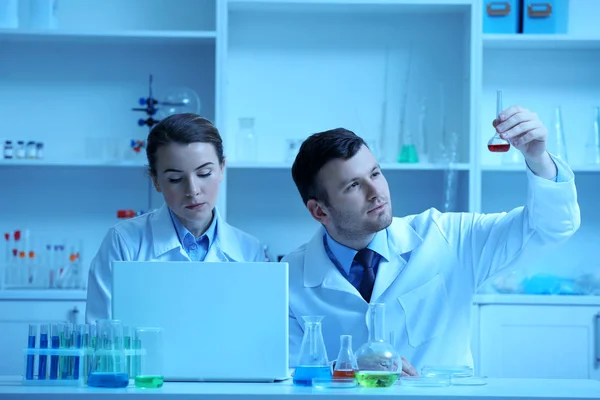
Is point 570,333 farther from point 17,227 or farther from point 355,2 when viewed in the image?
point 17,227

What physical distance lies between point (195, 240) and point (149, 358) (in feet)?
2.72

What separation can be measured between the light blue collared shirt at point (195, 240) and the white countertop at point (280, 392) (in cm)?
80

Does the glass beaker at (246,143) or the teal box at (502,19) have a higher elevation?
the teal box at (502,19)

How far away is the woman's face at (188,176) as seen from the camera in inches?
86.3

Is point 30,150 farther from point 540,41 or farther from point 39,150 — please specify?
point 540,41

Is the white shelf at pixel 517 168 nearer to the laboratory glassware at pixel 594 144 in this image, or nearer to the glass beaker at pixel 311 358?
the laboratory glassware at pixel 594 144

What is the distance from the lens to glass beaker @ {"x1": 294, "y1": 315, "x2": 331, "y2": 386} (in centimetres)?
155

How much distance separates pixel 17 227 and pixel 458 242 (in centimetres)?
219

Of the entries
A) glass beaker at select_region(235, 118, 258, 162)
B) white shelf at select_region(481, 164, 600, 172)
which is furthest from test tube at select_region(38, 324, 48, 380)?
white shelf at select_region(481, 164, 600, 172)

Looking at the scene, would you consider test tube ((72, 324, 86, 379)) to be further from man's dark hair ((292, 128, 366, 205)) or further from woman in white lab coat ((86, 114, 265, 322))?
man's dark hair ((292, 128, 366, 205))

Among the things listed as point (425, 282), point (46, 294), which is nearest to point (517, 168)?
point (425, 282)

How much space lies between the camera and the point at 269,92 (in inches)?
143

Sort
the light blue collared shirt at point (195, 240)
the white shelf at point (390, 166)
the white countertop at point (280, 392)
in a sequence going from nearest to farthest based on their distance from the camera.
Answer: the white countertop at point (280, 392), the light blue collared shirt at point (195, 240), the white shelf at point (390, 166)

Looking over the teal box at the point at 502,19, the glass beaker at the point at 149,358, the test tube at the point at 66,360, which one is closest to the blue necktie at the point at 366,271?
the glass beaker at the point at 149,358
